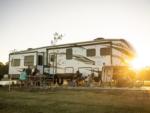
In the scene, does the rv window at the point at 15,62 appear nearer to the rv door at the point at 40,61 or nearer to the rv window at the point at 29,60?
the rv window at the point at 29,60

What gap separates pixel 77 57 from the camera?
1950 cm

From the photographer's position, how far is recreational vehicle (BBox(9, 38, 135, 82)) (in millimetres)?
17516

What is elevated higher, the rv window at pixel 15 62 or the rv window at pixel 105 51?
the rv window at pixel 105 51

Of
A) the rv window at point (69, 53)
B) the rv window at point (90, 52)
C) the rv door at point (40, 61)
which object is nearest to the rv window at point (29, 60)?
the rv door at point (40, 61)

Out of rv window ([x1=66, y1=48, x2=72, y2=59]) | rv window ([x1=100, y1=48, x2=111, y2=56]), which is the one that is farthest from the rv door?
rv window ([x1=100, y1=48, x2=111, y2=56])

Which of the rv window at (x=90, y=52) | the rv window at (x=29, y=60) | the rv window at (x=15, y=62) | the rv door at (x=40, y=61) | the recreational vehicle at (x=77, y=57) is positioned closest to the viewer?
the recreational vehicle at (x=77, y=57)

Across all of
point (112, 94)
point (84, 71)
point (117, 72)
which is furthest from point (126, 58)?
point (112, 94)

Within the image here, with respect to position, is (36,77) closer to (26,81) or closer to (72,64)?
(26,81)

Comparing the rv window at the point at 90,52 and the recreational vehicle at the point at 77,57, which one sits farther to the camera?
the rv window at the point at 90,52

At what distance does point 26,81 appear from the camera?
19.2 m

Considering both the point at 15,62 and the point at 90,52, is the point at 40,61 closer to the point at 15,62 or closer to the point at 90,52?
the point at 15,62

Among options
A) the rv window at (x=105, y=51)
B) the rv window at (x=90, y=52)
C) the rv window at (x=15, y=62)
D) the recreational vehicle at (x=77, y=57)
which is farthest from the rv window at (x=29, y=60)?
the rv window at (x=105, y=51)

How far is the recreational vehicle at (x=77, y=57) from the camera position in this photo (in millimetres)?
17516

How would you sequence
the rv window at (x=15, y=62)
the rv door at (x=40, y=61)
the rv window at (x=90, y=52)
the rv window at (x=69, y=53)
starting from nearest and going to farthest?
the rv window at (x=90, y=52) < the rv window at (x=69, y=53) < the rv door at (x=40, y=61) < the rv window at (x=15, y=62)
